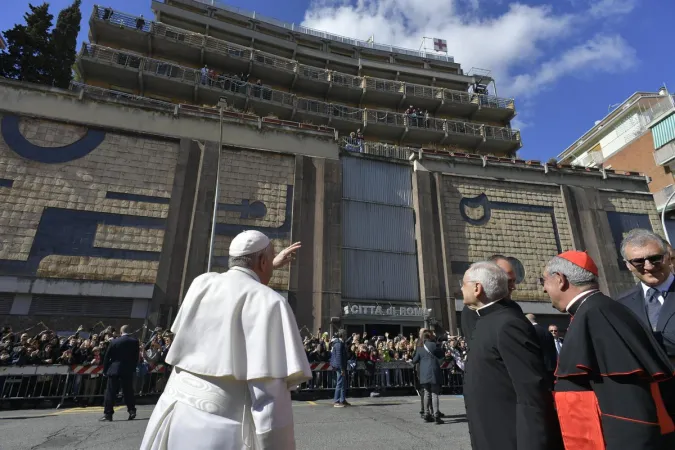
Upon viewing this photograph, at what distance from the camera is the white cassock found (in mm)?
1854

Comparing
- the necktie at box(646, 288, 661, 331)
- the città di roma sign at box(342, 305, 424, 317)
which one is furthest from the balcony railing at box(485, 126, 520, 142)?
the necktie at box(646, 288, 661, 331)

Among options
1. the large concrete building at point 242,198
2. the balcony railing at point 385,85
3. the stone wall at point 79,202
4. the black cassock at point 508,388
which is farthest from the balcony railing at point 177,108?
the black cassock at point 508,388

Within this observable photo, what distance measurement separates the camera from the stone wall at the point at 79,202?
1648 cm

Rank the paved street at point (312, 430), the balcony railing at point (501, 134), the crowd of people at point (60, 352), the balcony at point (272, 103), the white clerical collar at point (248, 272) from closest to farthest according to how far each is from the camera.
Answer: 1. the white clerical collar at point (248, 272)
2. the paved street at point (312, 430)
3. the crowd of people at point (60, 352)
4. the balcony at point (272, 103)
5. the balcony railing at point (501, 134)

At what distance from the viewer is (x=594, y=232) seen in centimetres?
2419

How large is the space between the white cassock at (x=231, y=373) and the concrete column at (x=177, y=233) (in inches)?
649

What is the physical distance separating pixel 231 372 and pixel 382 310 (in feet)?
60.9

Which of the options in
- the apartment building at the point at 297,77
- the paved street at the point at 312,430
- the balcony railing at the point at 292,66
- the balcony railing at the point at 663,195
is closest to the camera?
the paved street at the point at 312,430

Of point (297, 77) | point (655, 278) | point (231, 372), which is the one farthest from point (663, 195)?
point (231, 372)

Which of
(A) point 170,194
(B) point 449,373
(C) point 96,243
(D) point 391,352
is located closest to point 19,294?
(C) point 96,243

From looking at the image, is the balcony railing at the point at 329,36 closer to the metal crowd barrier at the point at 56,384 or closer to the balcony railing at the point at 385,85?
the balcony railing at the point at 385,85

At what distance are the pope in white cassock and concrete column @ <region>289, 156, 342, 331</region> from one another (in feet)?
52.6

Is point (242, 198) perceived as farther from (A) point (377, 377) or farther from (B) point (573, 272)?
(B) point (573, 272)

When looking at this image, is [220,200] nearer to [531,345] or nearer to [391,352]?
[391,352]
